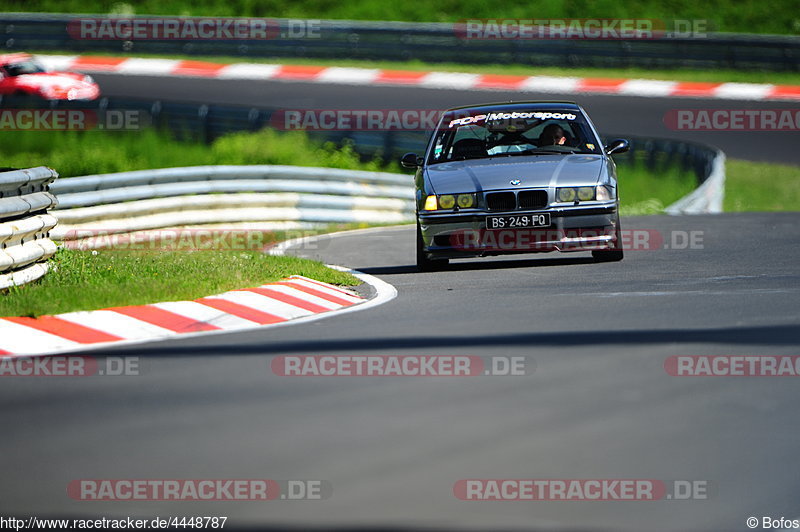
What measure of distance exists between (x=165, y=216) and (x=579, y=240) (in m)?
7.42

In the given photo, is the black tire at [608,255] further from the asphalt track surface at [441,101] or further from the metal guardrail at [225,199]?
the asphalt track surface at [441,101]

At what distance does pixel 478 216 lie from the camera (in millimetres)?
11164

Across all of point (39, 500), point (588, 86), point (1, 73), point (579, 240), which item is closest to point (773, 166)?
point (588, 86)

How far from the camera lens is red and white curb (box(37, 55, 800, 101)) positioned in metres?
27.8

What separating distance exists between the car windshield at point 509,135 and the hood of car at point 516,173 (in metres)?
0.27

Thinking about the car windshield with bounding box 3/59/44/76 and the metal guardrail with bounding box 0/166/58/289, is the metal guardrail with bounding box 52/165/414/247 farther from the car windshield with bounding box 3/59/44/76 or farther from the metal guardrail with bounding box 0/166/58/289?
the car windshield with bounding box 3/59/44/76

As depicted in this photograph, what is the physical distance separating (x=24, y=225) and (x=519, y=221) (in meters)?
4.09

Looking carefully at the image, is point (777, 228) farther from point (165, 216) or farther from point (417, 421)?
point (417, 421)

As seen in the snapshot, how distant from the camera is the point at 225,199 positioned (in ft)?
58.4

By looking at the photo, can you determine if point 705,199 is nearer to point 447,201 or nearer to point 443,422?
point 447,201

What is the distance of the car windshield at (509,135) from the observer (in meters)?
12.1

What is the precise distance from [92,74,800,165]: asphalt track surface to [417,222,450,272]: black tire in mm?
12849

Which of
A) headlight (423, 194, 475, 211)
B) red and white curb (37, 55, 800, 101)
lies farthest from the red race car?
headlight (423, 194, 475, 211)

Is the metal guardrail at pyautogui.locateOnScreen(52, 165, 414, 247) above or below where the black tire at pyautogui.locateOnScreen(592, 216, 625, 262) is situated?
below
